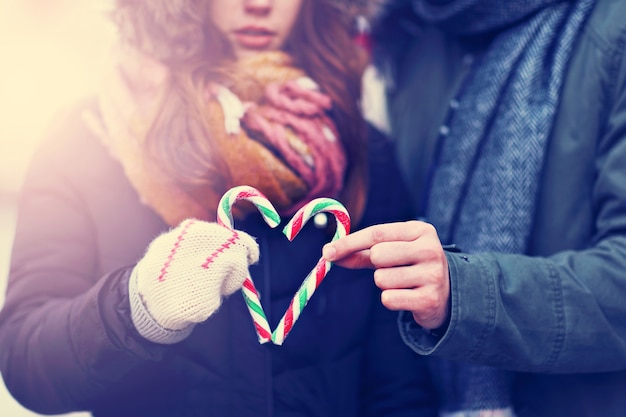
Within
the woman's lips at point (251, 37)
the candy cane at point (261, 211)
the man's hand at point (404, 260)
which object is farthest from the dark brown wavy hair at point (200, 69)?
the man's hand at point (404, 260)

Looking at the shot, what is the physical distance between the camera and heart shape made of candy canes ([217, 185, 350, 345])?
0.84 meters

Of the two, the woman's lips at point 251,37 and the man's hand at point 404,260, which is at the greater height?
the woman's lips at point 251,37

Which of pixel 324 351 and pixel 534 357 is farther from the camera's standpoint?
pixel 324 351

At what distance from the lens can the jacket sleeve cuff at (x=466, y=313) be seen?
85 cm

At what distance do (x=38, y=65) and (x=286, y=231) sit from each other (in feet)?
2.10

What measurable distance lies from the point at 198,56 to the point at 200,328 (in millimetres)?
453

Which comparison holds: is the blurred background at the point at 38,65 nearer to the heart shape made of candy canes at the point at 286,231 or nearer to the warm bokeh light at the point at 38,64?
the warm bokeh light at the point at 38,64

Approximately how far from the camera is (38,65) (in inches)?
45.2

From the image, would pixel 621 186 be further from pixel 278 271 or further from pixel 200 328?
pixel 200 328

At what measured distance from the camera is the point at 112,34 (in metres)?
1.05

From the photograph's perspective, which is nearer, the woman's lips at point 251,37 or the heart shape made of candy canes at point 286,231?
the heart shape made of candy canes at point 286,231

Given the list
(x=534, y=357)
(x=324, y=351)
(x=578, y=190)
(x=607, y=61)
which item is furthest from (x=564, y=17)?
(x=324, y=351)

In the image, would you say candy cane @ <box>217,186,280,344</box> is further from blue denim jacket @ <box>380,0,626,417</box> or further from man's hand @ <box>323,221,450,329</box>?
blue denim jacket @ <box>380,0,626,417</box>

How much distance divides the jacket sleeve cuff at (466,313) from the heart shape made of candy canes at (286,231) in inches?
6.7
